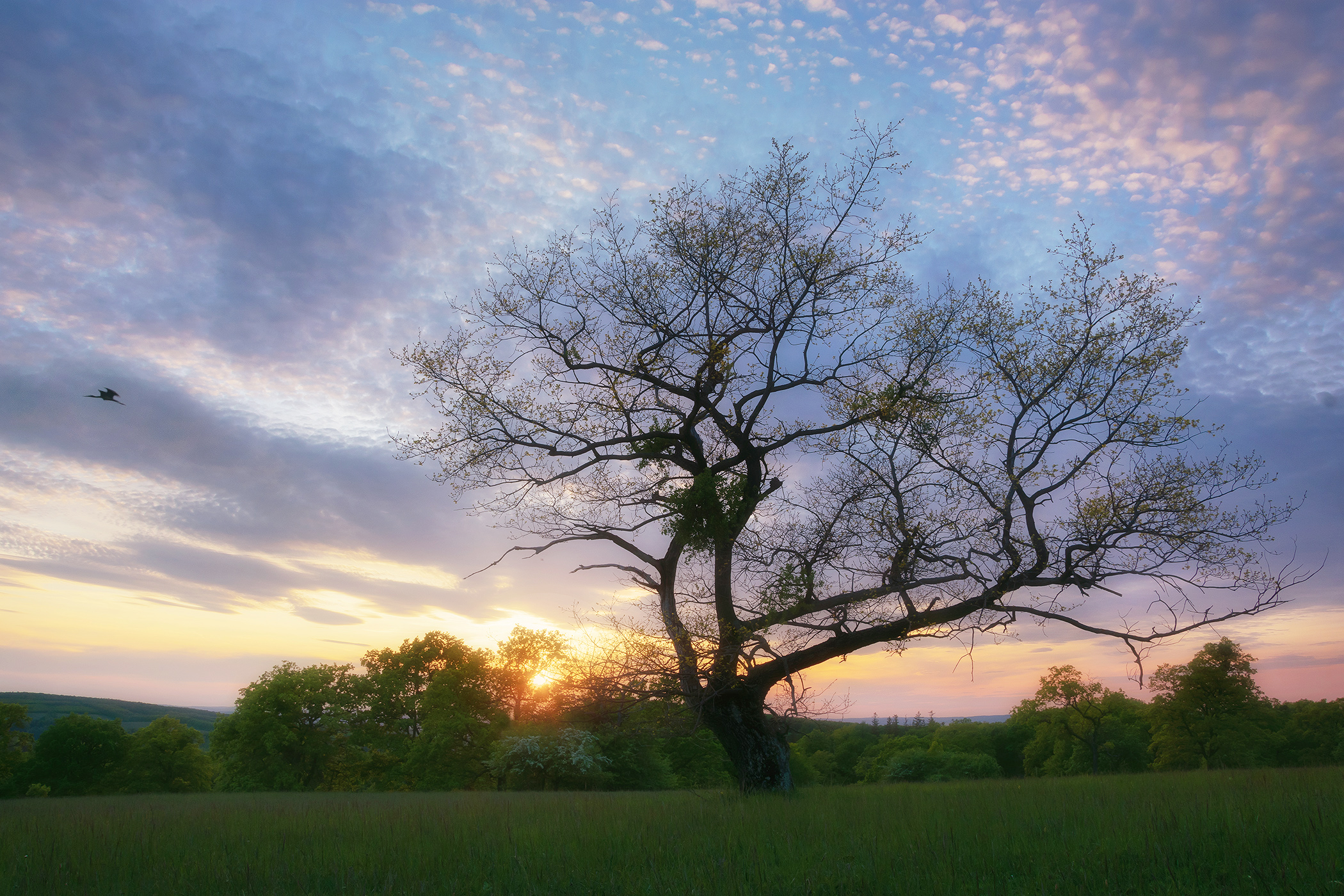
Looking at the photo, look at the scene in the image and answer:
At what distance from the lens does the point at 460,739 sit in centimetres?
4350

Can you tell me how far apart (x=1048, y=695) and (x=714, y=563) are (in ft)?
155

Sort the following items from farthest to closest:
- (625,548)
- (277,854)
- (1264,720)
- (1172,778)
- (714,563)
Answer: (1264,720)
(625,548)
(714,563)
(1172,778)
(277,854)

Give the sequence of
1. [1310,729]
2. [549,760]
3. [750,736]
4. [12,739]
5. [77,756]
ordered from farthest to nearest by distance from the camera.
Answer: [1310,729] → [77,756] → [12,739] → [549,760] → [750,736]

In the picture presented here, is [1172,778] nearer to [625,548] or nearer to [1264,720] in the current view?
[625,548]

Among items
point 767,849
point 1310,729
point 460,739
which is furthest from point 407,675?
point 1310,729

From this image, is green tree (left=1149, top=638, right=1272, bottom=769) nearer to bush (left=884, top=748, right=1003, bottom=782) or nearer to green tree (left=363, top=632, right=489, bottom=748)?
bush (left=884, top=748, right=1003, bottom=782)

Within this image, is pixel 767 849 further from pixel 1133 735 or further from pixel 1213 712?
pixel 1133 735

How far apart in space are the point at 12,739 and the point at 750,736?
46.0m

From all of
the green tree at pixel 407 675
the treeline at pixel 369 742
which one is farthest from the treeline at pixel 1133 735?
the green tree at pixel 407 675

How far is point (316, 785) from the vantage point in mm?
42500

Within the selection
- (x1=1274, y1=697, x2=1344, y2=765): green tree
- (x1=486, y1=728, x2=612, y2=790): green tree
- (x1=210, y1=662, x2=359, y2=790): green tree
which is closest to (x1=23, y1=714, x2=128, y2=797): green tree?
(x1=210, y1=662, x2=359, y2=790): green tree

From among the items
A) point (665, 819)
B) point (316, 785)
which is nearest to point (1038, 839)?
point (665, 819)

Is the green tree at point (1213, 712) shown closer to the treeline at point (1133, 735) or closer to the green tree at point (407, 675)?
the treeline at point (1133, 735)

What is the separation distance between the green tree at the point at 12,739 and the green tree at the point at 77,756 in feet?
3.10
